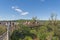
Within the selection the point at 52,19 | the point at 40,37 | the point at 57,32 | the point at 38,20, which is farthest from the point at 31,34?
the point at 38,20

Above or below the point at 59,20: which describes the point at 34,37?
below

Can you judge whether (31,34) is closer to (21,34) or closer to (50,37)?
(21,34)

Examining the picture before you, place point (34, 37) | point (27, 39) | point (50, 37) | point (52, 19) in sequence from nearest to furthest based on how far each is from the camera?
point (27, 39) < point (50, 37) < point (34, 37) < point (52, 19)

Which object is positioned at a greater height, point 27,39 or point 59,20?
point 59,20

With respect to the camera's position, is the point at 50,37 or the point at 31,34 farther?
the point at 31,34

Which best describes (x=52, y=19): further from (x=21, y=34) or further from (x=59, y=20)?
(x=21, y=34)

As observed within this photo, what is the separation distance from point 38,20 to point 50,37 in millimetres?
11475

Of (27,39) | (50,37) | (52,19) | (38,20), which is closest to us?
(27,39)

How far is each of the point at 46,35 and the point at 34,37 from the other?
1185mm

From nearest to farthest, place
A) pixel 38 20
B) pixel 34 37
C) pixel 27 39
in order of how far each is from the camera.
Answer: pixel 27 39, pixel 34 37, pixel 38 20

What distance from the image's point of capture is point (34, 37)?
11195 millimetres

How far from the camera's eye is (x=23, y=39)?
9875 mm

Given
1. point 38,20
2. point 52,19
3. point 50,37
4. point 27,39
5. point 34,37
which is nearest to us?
point 27,39

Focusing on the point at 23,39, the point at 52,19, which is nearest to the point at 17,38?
the point at 23,39
